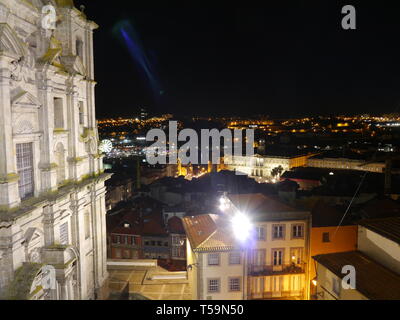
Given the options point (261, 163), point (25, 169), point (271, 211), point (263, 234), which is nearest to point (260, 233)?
point (263, 234)

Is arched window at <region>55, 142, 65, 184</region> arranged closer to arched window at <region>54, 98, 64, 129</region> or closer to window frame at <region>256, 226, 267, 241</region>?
arched window at <region>54, 98, 64, 129</region>

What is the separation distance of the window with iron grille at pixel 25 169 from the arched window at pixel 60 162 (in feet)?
8.10

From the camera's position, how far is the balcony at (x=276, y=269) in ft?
82.6

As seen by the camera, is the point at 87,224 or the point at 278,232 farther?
the point at 278,232

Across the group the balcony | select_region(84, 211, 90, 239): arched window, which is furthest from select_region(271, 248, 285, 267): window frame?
select_region(84, 211, 90, 239): arched window

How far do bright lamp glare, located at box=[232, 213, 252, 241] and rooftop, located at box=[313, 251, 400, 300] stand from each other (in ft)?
17.6

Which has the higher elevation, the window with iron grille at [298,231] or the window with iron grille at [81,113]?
the window with iron grille at [81,113]

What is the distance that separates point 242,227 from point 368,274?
359 inches

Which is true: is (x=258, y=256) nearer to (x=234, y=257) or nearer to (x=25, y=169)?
(x=234, y=257)

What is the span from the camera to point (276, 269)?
25625 millimetres

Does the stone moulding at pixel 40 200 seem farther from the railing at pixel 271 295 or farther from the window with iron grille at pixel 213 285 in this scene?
the railing at pixel 271 295

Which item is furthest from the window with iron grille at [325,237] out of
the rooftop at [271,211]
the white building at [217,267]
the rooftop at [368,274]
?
the white building at [217,267]
